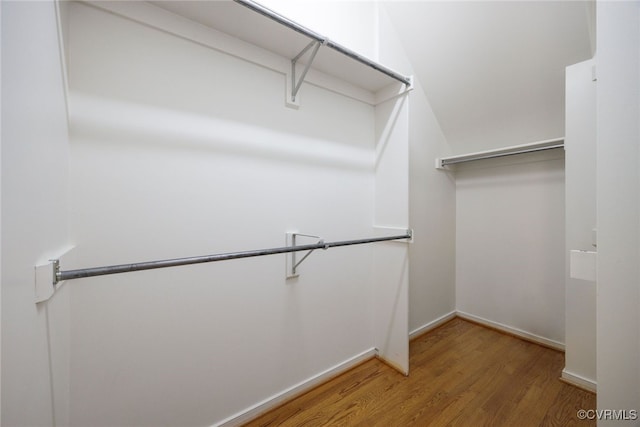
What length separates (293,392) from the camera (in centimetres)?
155

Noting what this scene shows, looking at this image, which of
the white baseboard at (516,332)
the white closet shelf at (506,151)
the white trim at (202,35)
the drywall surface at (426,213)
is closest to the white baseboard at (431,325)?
the drywall surface at (426,213)

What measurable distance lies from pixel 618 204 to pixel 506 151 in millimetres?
1783

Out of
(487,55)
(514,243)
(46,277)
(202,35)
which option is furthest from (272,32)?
(514,243)

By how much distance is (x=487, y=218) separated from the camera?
2.52 m

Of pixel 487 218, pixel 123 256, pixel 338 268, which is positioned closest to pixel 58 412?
pixel 123 256

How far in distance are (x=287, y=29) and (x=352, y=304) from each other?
1830mm

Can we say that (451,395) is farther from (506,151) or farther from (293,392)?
(506,151)

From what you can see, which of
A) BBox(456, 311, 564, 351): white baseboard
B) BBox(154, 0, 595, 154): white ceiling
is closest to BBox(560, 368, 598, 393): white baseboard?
BBox(456, 311, 564, 351): white baseboard

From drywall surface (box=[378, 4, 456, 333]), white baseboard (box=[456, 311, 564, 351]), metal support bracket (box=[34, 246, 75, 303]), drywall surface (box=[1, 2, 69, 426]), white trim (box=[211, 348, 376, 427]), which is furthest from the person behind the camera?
drywall surface (box=[378, 4, 456, 333])

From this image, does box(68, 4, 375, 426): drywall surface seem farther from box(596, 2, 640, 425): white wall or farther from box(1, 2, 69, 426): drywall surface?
box(596, 2, 640, 425): white wall

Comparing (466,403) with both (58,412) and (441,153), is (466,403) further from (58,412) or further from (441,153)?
(441,153)

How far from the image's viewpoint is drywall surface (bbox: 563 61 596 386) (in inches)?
61.0

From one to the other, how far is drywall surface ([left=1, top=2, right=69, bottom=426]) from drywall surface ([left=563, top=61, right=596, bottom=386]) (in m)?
2.56

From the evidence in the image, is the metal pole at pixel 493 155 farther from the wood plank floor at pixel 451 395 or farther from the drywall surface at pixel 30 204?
the drywall surface at pixel 30 204
